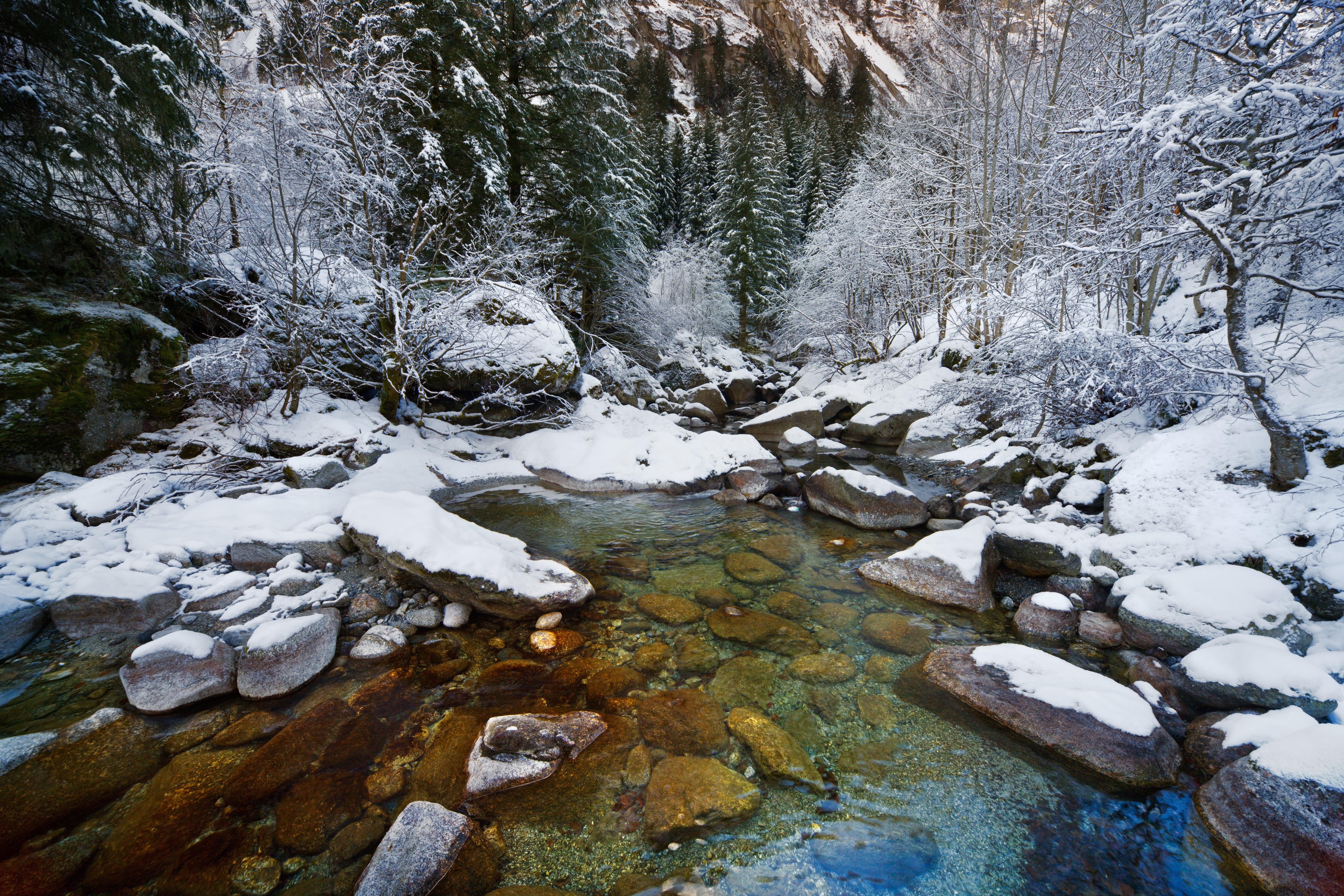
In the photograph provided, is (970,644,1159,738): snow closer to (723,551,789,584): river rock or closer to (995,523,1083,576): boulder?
(995,523,1083,576): boulder

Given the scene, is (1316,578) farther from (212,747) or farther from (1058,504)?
(212,747)

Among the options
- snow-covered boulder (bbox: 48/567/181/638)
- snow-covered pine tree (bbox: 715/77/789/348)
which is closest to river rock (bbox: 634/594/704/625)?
snow-covered boulder (bbox: 48/567/181/638)

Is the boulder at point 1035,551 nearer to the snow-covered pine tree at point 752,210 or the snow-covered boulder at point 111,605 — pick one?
the snow-covered boulder at point 111,605

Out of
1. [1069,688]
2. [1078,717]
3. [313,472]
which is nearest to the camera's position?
[1078,717]

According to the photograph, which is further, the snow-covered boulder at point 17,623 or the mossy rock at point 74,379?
the mossy rock at point 74,379

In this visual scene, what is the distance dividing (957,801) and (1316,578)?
363 centimetres

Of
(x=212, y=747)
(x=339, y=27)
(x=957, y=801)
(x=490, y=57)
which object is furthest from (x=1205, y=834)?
(x=490, y=57)

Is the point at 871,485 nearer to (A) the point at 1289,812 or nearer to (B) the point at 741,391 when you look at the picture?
(A) the point at 1289,812

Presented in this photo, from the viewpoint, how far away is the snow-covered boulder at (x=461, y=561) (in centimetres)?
415

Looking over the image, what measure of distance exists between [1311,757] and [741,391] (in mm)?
17539

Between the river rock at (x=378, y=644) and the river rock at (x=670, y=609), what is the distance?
2.11 m

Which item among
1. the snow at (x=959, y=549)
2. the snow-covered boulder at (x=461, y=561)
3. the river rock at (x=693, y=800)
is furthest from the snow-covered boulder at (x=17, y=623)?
the snow at (x=959, y=549)

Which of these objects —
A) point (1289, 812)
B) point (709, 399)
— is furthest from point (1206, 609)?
point (709, 399)

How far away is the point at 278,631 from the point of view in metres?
3.50
